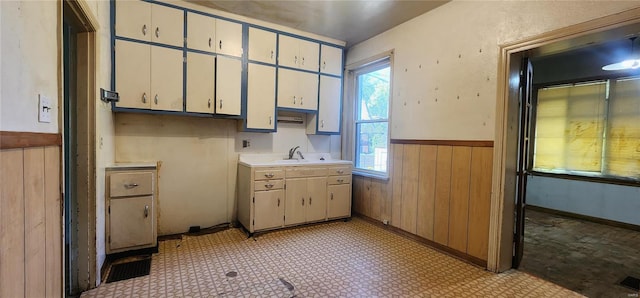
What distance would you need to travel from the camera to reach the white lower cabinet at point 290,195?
10.8 ft

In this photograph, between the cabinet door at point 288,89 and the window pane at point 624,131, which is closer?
the cabinet door at point 288,89

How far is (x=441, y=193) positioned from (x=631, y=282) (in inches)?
63.6

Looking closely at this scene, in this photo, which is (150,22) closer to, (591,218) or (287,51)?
(287,51)

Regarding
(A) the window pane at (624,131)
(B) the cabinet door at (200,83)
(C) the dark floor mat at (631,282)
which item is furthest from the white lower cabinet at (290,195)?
(A) the window pane at (624,131)

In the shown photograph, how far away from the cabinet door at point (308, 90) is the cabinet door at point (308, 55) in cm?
11

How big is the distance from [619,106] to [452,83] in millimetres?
3159

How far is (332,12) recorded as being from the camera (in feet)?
10.4

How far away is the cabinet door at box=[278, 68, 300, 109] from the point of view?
364cm

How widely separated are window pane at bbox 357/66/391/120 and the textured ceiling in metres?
0.60

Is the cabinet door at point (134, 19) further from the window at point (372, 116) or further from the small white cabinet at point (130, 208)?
the window at point (372, 116)

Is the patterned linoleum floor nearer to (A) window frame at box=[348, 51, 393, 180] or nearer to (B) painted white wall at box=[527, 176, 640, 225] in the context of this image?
(A) window frame at box=[348, 51, 393, 180]

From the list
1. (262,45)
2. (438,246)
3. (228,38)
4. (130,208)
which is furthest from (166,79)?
(438,246)

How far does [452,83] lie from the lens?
2871 millimetres

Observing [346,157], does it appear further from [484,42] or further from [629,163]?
[629,163]
